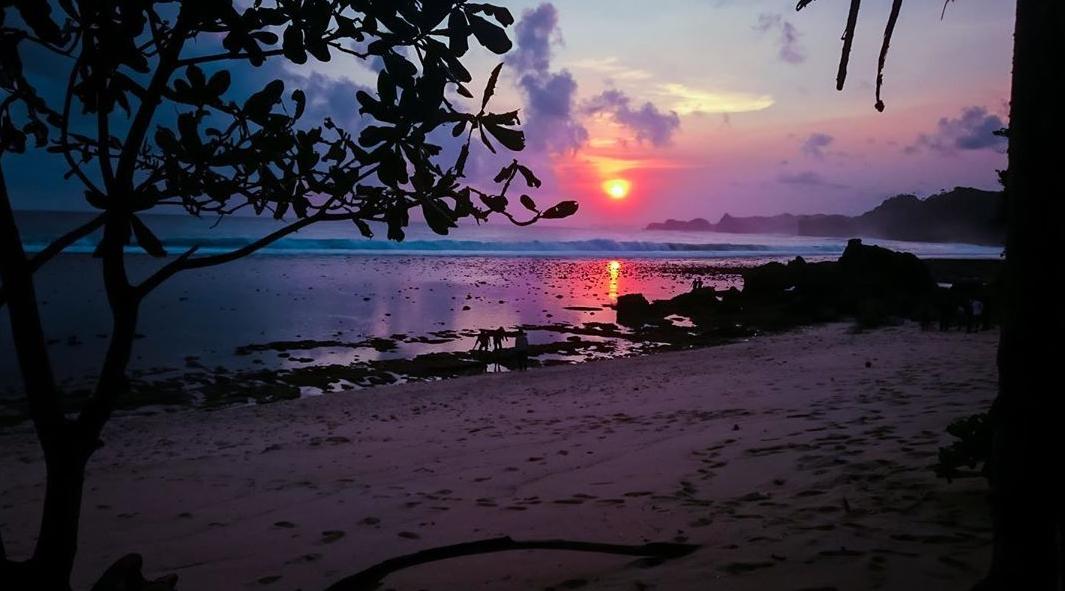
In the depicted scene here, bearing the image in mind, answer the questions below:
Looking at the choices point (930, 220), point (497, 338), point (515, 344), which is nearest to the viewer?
point (515, 344)

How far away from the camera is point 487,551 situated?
3859mm

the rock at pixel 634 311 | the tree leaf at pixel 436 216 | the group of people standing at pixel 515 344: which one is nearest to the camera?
the tree leaf at pixel 436 216

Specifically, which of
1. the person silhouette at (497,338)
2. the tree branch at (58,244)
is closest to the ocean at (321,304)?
the person silhouette at (497,338)

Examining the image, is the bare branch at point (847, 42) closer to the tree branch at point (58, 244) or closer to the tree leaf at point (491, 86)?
the tree leaf at point (491, 86)

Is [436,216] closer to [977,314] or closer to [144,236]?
[144,236]

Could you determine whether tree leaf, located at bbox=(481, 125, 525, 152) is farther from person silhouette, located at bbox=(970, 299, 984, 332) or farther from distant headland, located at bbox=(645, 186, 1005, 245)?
Answer: distant headland, located at bbox=(645, 186, 1005, 245)

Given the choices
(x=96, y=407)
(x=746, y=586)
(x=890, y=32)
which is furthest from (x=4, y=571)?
(x=890, y=32)

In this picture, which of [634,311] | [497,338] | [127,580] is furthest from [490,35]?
[634,311]

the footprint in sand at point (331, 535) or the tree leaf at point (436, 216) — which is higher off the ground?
the tree leaf at point (436, 216)

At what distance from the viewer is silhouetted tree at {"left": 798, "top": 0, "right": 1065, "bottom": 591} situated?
200 cm

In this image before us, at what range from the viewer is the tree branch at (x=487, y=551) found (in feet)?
11.5

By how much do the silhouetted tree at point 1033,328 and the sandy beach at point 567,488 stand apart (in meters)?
0.86

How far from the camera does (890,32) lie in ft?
7.92

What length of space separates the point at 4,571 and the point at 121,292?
3.49ft
